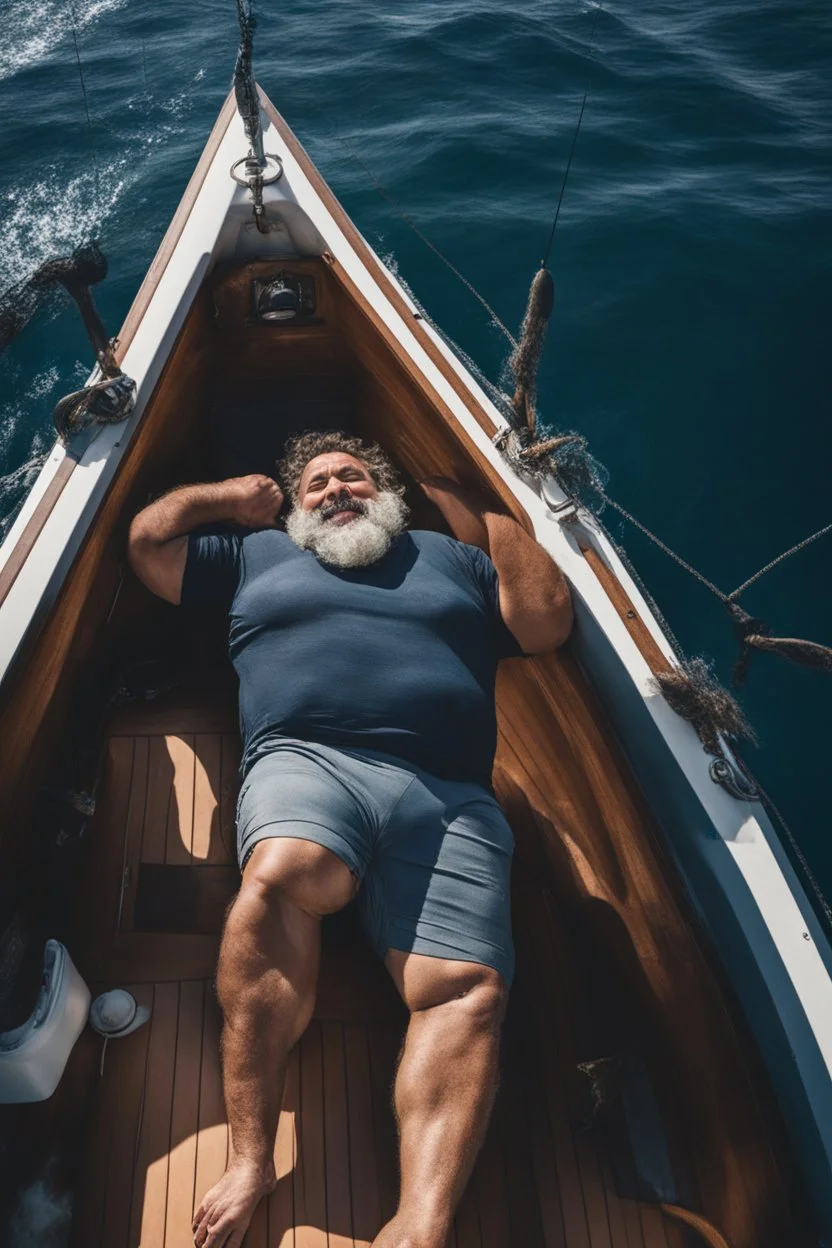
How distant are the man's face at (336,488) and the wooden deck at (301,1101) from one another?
3.16ft

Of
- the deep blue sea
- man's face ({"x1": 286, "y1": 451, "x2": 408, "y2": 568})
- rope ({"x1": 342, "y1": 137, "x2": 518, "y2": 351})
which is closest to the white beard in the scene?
man's face ({"x1": 286, "y1": 451, "x2": 408, "y2": 568})

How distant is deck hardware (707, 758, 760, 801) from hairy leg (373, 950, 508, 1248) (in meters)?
0.66

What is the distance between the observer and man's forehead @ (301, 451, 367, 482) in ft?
7.89

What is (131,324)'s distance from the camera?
8.17 ft

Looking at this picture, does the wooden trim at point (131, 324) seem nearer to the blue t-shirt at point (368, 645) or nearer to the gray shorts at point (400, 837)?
the blue t-shirt at point (368, 645)

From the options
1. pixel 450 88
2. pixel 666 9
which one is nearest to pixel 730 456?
pixel 450 88

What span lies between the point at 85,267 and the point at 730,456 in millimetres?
2987

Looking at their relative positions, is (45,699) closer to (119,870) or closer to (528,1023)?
(119,870)

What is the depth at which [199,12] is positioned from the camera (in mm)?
7715

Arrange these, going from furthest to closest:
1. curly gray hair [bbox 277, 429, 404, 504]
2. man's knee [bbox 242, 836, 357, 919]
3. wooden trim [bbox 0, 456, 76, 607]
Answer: curly gray hair [bbox 277, 429, 404, 504]
wooden trim [bbox 0, 456, 76, 607]
man's knee [bbox 242, 836, 357, 919]

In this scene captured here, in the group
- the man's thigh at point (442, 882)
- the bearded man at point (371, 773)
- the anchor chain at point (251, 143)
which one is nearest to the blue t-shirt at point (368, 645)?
the bearded man at point (371, 773)

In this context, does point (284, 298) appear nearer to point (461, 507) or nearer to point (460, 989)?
point (461, 507)

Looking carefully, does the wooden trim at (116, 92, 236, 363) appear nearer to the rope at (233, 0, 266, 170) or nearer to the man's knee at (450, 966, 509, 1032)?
the rope at (233, 0, 266, 170)

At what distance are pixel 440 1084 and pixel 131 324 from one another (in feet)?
7.51
